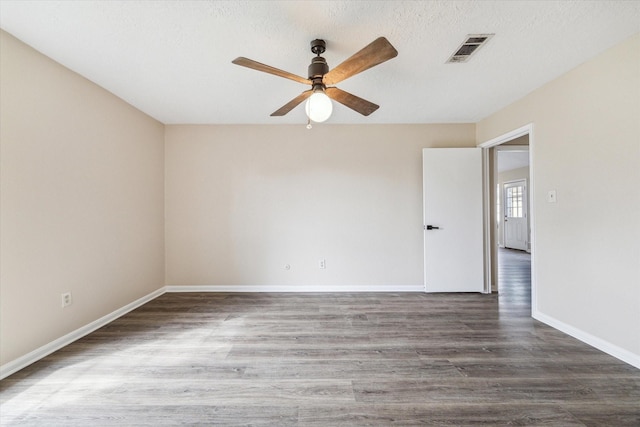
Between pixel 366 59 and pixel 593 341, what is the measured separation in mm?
2897

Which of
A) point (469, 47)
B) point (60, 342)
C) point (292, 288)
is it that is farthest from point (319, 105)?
point (60, 342)

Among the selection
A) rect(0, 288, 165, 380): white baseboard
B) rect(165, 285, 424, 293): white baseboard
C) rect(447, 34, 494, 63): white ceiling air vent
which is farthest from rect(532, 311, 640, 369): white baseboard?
rect(0, 288, 165, 380): white baseboard

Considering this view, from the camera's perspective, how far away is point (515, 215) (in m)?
7.64

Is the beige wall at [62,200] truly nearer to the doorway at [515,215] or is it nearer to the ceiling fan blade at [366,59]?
the ceiling fan blade at [366,59]

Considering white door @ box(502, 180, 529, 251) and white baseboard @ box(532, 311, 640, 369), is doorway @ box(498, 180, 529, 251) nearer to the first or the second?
white door @ box(502, 180, 529, 251)

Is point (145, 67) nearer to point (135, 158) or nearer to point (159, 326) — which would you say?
point (135, 158)

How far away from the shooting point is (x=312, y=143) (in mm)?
Result: 3633

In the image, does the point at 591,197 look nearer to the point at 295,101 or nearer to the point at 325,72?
the point at 325,72

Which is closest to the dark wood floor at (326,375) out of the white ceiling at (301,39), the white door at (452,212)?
the white door at (452,212)

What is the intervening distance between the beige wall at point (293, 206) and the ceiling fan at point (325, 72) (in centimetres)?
158

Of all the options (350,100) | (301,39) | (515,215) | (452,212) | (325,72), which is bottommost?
(515,215)

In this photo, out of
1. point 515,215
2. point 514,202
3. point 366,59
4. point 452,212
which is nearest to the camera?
point 366,59

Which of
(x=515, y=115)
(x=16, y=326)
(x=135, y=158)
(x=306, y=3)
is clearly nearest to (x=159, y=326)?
(x=16, y=326)

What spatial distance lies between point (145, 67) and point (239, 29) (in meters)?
1.06
